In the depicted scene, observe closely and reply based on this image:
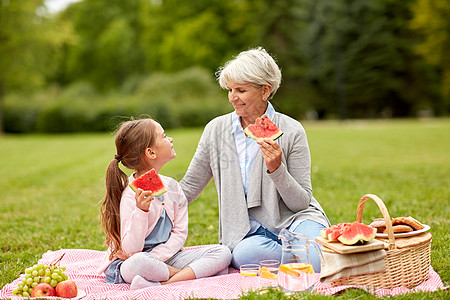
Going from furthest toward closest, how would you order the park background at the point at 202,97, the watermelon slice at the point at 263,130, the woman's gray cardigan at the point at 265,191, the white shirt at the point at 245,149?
1. the park background at the point at 202,97
2. the white shirt at the point at 245,149
3. the woman's gray cardigan at the point at 265,191
4. the watermelon slice at the point at 263,130

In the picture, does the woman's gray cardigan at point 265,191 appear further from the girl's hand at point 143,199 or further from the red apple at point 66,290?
the red apple at point 66,290

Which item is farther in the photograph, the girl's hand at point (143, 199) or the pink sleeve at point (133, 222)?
the pink sleeve at point (133, 222)

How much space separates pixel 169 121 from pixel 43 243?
2110cm

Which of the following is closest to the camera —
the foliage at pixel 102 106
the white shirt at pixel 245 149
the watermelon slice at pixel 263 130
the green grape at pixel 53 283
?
the green grape at pixel 53 283

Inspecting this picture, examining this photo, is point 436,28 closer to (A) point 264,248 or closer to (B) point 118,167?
(A) point 264,248

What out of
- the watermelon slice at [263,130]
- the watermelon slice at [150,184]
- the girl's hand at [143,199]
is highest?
the watermelon slice at [263,130]

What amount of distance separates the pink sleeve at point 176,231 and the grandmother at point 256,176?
31 cm

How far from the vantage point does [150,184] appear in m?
3.41

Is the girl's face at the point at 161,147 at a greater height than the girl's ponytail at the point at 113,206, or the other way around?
the girl's face at the point at 161,147

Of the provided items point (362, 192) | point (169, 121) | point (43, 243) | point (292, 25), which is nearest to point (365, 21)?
point (292, 25)

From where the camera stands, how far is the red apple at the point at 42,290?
10.4 feet

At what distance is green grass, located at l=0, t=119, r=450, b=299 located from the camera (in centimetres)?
505

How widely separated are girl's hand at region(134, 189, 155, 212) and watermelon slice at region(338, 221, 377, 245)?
4.07ft

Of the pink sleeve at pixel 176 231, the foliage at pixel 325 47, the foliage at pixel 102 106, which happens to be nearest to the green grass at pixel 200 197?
the pink sleeve at pixel 176 231
